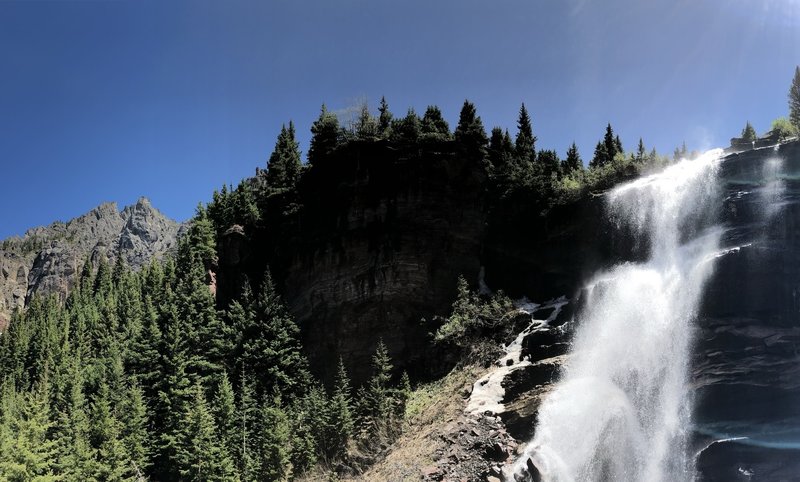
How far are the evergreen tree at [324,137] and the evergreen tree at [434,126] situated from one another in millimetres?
7101

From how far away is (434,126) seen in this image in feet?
154

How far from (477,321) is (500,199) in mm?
10302

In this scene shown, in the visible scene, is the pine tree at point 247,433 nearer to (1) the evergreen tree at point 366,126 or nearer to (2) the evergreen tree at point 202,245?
(2) the evergreen tree at point 202,245

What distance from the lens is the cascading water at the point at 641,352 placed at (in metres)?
27.1

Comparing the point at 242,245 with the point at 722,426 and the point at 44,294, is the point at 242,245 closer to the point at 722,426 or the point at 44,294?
the point at 722,426

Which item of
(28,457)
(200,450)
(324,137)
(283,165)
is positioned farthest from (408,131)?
(28,457)

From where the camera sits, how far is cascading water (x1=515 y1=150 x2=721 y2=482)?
2711 cm

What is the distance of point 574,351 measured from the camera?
1240 inches

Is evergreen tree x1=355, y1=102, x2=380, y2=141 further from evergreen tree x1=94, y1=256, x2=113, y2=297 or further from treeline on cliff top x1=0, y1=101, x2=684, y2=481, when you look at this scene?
evergreen tree x1=94, y1=256, x2=113, y2=297

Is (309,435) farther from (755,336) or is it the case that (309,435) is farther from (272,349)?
(755,336)

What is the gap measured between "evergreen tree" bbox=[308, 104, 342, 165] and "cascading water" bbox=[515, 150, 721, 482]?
22.7 metres

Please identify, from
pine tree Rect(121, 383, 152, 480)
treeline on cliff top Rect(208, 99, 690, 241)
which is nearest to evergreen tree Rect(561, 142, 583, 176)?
treeline on cliff top Rect(208, 99, 690, 241)

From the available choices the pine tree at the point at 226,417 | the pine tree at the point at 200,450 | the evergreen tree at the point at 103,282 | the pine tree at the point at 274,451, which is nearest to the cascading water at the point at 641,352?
the pine tree at the point at 274,451

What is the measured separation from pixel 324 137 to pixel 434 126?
891 cm
